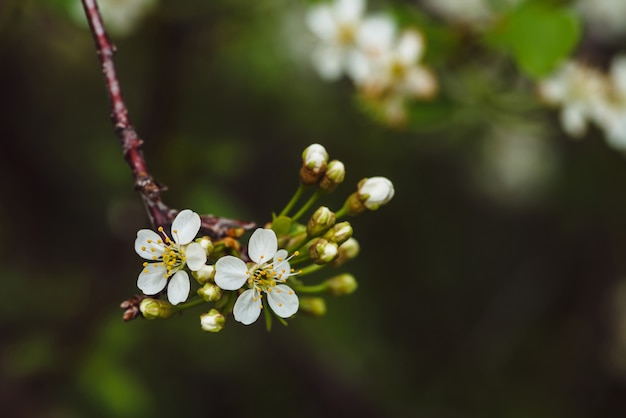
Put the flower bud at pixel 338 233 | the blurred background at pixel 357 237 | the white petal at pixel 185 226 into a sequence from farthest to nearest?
the blurred background at pixel 357 237
the flower bud at pixel 338 233
the white petal at pixel 185 226

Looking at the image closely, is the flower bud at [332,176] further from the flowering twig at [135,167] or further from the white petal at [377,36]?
the white petal at [377,36]

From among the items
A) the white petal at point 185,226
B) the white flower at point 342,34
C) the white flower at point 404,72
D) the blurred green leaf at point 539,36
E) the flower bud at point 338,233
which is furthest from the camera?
the white flower at point 342,34

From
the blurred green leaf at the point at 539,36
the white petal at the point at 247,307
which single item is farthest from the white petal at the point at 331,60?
the white petal at the point at 247,307

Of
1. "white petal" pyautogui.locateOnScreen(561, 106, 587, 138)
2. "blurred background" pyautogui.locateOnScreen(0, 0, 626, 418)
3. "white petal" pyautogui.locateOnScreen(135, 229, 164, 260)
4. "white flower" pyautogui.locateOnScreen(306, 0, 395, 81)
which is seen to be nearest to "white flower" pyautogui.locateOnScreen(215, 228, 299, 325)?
"white petal" pyautogui.locateOnScreen(135, 229, 164, 260)

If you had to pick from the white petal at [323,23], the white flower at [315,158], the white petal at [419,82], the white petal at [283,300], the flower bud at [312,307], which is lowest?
the white petal at [283,300]

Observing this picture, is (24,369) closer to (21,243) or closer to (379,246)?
(21,243)

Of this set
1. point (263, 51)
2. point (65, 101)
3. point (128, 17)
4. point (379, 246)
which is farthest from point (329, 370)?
point (128, 17)

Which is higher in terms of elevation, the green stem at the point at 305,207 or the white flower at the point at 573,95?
the white flower at the point at 573,95

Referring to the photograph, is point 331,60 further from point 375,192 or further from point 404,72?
point 375,192
